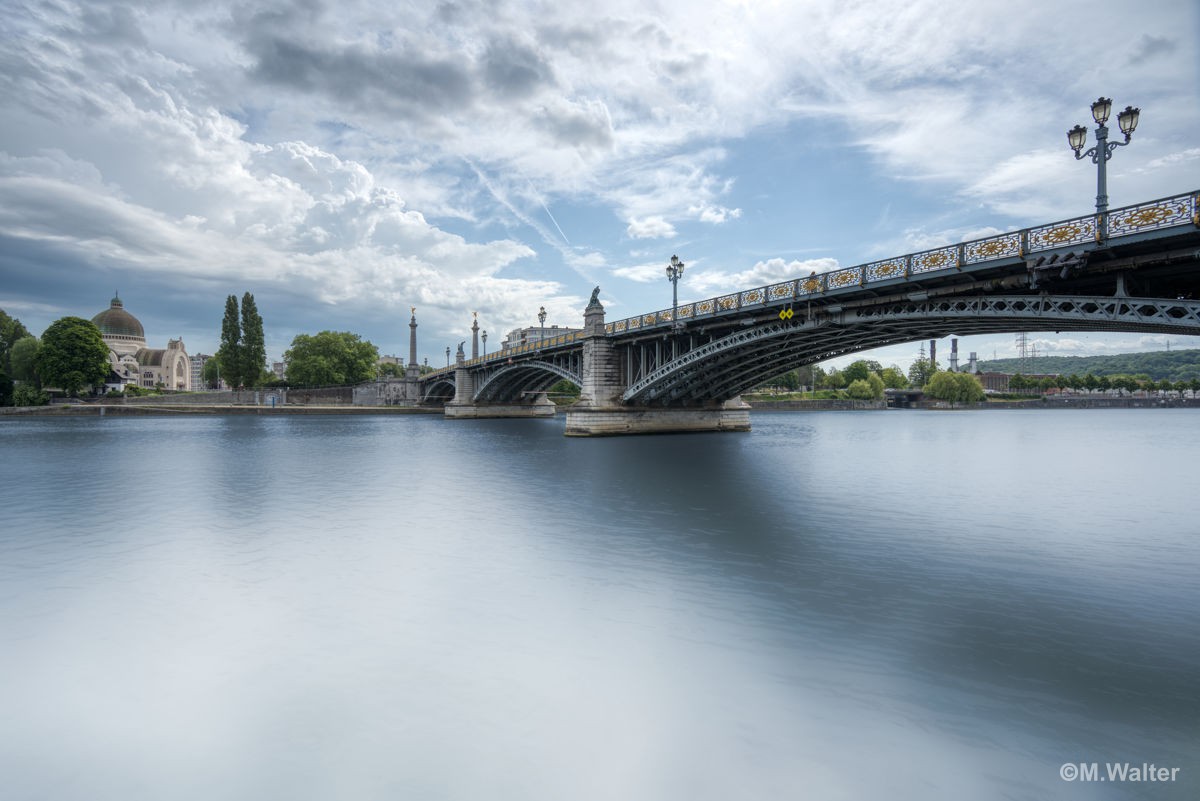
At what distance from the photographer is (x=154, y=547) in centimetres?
1304

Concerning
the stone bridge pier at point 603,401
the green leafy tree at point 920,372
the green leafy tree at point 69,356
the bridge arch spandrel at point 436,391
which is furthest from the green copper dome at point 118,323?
the green leafy tree at point 920,372

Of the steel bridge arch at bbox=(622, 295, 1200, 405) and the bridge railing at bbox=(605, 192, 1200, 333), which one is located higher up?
the bridge railing at bbox=(605, 192, 1200, 333)

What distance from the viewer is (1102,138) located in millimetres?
14906

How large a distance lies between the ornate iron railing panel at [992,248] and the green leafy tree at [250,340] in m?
91.8

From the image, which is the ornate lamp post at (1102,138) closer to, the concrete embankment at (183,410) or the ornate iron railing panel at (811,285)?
the ornate iron railing panel at (811,285)

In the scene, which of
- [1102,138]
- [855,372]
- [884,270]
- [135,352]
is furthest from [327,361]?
[855,372]

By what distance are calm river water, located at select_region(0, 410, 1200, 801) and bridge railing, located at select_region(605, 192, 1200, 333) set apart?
7952 mm

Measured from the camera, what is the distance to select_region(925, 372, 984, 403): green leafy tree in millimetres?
124938

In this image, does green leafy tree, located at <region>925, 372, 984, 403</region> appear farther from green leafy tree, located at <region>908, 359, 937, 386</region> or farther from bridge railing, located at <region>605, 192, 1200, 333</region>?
bridge railing, located at <region>605, 192, 1200, 333</region>

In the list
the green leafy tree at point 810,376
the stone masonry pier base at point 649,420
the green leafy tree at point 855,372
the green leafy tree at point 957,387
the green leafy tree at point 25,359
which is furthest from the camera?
the green leafy tree at point 810,376

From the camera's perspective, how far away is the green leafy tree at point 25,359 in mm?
82500

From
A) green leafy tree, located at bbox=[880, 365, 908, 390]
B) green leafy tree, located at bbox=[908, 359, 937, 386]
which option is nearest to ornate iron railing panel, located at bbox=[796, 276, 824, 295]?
green leafy tree, located at bbox=[880, 365, 908, 390]

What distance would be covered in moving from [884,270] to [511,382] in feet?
182

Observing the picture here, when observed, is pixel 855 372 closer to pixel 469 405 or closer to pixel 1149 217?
pixel 469 405
